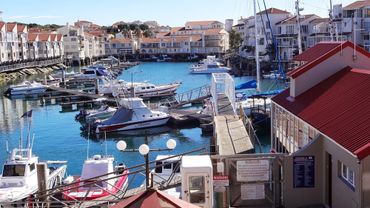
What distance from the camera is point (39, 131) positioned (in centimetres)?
4606

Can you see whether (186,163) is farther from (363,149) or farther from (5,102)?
(5,102)

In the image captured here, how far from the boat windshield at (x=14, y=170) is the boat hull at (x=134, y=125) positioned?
18.5 m

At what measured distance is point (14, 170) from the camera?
81.2 feet

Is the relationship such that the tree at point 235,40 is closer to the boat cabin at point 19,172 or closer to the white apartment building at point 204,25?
the white apartment building at point 204,25

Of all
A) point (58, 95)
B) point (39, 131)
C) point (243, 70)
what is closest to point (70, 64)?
point (243, 70)

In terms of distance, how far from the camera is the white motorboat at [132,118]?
44.1 m

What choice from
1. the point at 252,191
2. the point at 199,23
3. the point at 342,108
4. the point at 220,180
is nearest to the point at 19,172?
the point at 220,180

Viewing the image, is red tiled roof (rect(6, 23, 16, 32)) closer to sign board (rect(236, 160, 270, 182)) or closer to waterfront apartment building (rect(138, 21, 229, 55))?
waterfront apartment building (rect(138, 21, 229, 55))

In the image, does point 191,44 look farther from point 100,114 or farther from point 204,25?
point 100,114

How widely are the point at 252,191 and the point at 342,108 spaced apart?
3.45 meters

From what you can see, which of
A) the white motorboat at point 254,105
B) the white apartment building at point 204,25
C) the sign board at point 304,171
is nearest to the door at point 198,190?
the sign board at point 304,171

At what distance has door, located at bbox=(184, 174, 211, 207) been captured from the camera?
1284 centimetres

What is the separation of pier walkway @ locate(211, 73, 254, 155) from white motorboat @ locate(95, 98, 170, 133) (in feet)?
35.0

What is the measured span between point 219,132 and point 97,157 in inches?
295
